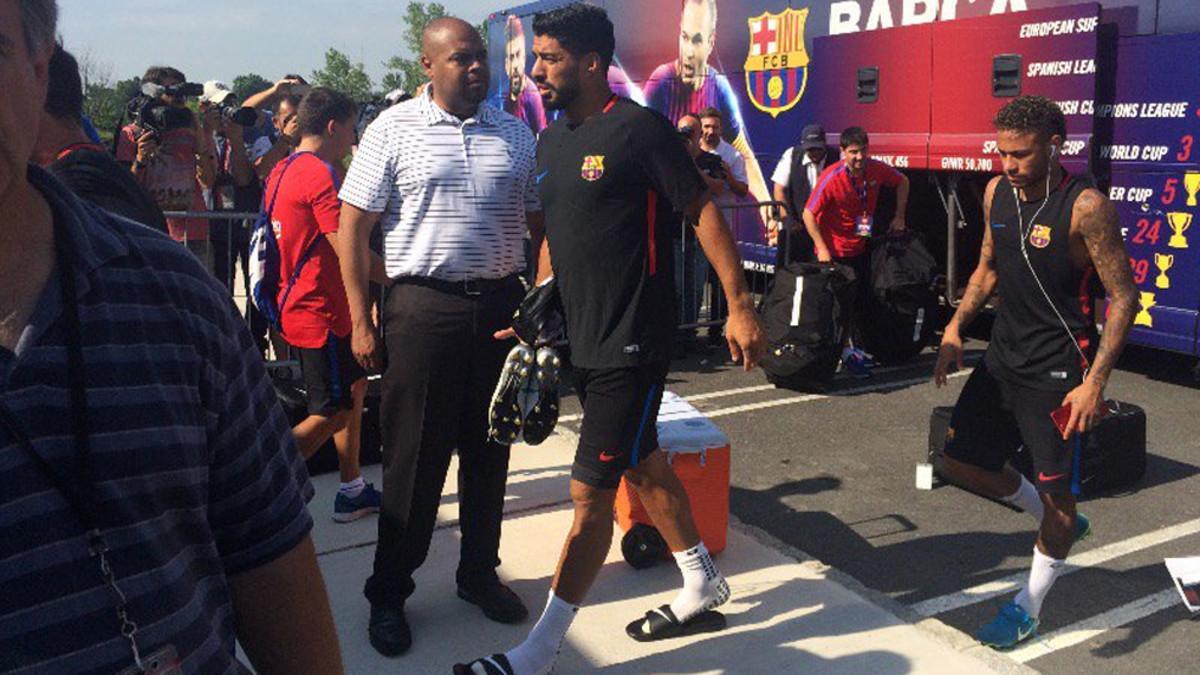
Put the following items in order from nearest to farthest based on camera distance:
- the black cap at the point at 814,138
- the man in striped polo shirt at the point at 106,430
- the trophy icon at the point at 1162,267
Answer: the man in striped polo shirt at the point at 106,430 → the trophy icon at the point at 1162,267 → the black cap at the point at 814,138

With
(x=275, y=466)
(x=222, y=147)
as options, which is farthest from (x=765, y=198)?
(x=275, y=466)

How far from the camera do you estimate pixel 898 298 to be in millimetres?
8711

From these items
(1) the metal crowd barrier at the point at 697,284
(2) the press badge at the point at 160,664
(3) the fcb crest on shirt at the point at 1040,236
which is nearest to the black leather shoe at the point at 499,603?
(3) the fcb crest on shirt at the point at 1040,236

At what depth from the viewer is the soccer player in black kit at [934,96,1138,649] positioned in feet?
12.5

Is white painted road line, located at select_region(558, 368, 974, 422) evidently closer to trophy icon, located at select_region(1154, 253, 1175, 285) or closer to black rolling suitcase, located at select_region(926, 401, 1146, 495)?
trophy icon, located at select_region(1154, 253, 1175, 285)

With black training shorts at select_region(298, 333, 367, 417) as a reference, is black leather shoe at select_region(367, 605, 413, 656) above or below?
below

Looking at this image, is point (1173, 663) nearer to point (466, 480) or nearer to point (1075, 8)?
point (466, 480)

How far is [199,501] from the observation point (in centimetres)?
122

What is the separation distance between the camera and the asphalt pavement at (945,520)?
402cm

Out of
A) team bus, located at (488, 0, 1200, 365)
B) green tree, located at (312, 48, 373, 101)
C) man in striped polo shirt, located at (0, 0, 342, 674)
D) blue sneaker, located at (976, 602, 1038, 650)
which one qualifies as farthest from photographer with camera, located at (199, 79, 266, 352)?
green tree, located at (312, 48, 373, 101)

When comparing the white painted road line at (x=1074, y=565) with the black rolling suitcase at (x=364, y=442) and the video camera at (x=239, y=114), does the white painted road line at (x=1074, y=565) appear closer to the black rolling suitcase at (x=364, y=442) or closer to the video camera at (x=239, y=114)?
the black rolling suitcase at (x=364, y=442)

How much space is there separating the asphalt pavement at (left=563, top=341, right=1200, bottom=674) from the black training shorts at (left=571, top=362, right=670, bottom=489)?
52.6 inches

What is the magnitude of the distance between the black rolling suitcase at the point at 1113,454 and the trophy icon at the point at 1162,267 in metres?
2.35

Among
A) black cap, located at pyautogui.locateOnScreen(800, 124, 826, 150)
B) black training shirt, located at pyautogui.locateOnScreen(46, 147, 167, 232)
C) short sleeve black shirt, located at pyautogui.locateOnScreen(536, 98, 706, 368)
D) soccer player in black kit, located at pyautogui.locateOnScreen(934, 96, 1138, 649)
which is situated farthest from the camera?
black cap, located at pyautogui.locateOnScreen(800, 124, 826, 150)
